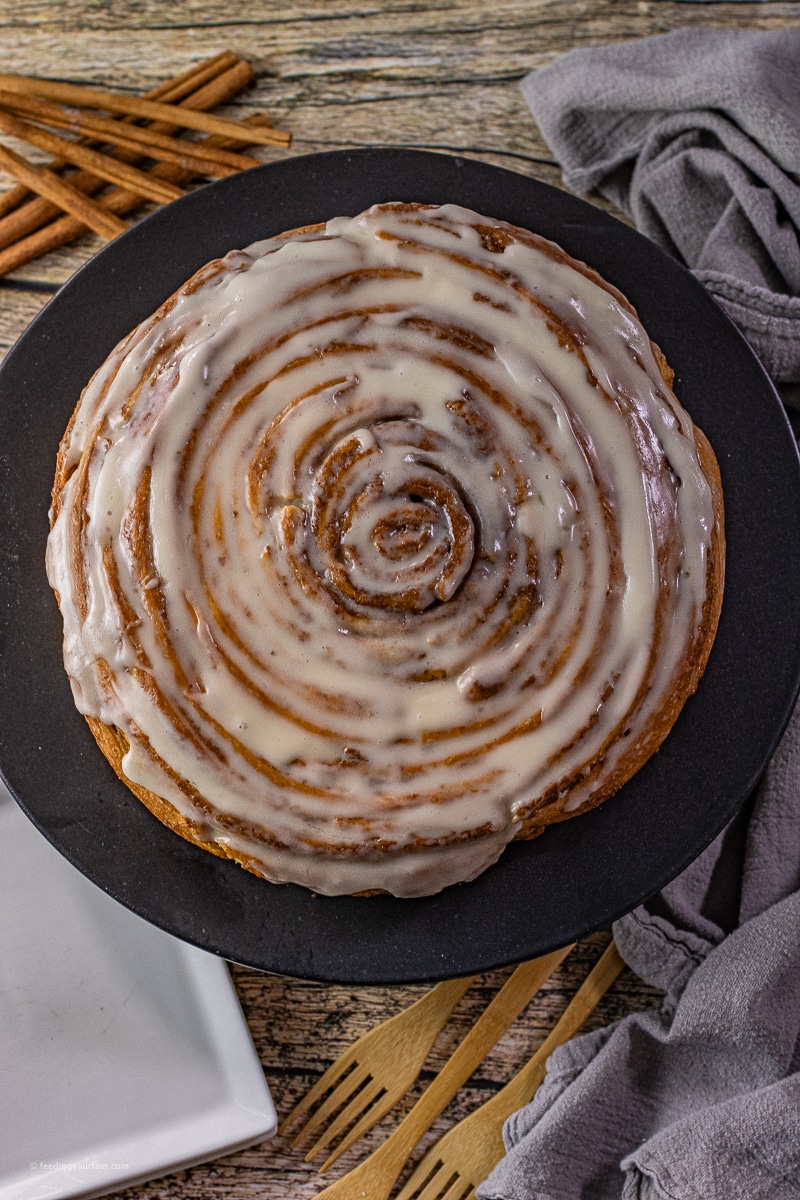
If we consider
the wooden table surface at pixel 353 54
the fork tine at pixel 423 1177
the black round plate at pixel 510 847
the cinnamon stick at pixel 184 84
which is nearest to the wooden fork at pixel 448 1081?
the fork tine at pixel 423 1177

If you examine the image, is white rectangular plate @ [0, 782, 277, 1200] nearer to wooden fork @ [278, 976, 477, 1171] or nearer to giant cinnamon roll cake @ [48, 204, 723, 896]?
wooden fork @ [278, 976, 477, 1171]

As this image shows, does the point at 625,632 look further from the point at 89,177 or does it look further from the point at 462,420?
the point at 89,177

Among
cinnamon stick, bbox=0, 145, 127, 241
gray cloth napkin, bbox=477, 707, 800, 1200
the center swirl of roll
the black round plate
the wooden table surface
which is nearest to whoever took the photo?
the center swirl of roll

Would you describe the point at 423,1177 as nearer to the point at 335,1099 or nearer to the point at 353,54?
the point at 335,1099

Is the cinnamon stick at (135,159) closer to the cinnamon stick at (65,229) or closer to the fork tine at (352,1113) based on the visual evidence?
the cinnamon stick at (65,229)

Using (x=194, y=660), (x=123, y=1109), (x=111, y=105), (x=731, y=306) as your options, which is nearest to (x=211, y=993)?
(x=123, y=1109)

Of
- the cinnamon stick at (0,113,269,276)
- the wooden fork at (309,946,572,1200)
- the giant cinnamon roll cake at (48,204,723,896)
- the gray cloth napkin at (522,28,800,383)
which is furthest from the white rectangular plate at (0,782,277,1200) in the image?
the gray cloth napkin at (522,28,800,383)
